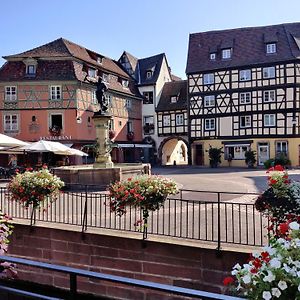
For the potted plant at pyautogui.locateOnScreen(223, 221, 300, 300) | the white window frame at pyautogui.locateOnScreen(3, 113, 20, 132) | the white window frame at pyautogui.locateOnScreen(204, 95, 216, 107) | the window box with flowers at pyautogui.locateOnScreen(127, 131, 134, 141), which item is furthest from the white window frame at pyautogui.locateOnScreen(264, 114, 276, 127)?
the potted plant at pyautogui.locateOnScreen(223, 221, 300, 300)

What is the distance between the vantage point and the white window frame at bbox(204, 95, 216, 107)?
128 ft

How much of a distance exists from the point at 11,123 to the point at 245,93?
22.2 m

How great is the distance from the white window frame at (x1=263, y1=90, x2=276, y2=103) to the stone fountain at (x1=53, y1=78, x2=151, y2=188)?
72.7ft

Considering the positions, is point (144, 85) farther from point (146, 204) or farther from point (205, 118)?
point (146, 204)

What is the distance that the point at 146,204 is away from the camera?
6.94 m

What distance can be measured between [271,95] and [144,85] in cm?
1469

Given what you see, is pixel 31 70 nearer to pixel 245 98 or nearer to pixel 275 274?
pixel 245 98

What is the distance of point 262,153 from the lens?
122 ft

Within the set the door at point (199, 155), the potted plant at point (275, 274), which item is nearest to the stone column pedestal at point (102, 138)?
the potted plant at point (275, 274)

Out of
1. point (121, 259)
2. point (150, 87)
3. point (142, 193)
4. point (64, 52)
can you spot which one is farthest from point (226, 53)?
point (121, 259)

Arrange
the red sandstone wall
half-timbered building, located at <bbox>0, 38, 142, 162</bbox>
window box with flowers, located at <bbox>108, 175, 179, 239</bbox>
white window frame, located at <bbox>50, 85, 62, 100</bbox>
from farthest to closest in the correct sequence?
white window frame, located at <bbox>50, 85, 62, 100</bbox> < half-timbered building, located at <bbox>0, 38, 142, 162</bbox> < window box with flowers, located at <bbox>108, 175, 179, 239</bbox> < the red sandstone wall

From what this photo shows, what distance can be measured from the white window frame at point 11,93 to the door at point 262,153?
76.5 ft

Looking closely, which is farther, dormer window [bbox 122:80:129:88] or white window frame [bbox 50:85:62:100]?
dormer window [bbox 122:80:129:88]

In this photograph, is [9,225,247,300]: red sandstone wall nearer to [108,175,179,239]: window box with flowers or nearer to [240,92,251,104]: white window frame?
[108,175,179,239]: window box with flowers
